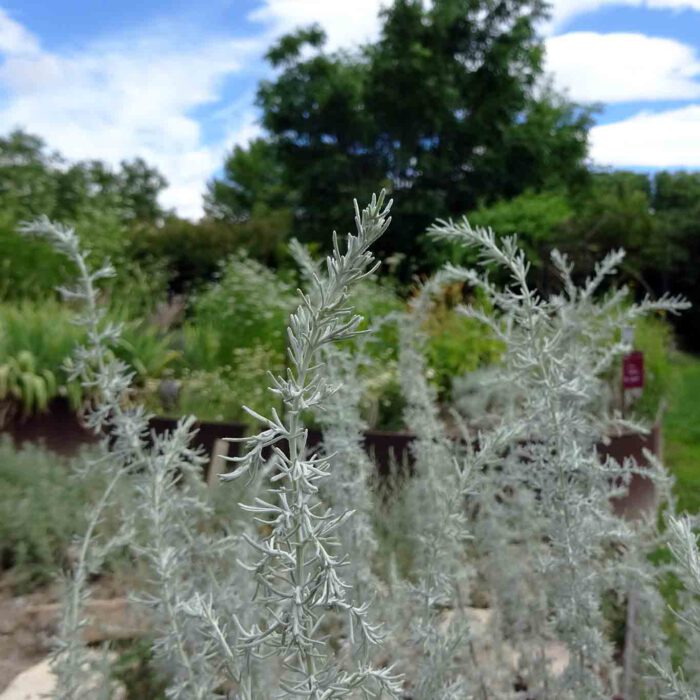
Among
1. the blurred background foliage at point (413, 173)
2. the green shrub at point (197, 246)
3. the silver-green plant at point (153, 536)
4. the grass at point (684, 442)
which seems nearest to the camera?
the silver-green plant at point (153, 536)

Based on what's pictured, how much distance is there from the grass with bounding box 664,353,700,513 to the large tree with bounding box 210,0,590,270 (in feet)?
26.5

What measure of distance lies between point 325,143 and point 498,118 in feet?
13.3

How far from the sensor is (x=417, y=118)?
60.4ft

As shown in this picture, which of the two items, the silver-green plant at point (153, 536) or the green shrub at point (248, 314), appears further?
the green shrub at point (248, 314)

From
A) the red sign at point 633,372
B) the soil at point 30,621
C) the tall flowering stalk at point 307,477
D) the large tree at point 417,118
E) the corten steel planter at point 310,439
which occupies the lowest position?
the soil at point 30,621

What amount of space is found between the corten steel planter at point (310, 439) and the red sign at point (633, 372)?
0.30m

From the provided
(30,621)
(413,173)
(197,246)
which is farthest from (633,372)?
(413,173)

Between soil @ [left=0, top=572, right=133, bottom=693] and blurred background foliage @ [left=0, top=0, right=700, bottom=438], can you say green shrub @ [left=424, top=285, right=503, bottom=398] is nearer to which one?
soil @ [left=0, top=572, right=133, bottom=693]

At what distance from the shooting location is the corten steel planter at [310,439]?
470cm

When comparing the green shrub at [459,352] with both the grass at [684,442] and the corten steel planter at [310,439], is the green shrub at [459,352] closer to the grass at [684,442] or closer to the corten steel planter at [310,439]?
the corten steel planter at [310,439]

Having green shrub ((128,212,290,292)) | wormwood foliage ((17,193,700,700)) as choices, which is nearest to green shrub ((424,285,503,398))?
wormwood foliage ((17,193,700,700))

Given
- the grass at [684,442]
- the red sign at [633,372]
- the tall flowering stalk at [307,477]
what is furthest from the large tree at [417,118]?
the tall flowering stalk at [307,477]

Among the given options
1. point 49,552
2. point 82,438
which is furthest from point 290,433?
point 82,438

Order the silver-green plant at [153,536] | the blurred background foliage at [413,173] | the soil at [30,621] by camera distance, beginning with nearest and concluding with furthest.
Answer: the silver-green plant at [153,536], the soil at [30,621], the blurred background foliage at [413,173]
